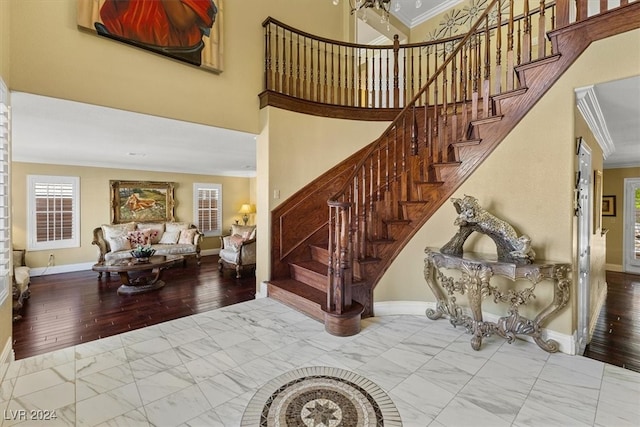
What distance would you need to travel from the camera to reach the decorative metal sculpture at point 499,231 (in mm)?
2324

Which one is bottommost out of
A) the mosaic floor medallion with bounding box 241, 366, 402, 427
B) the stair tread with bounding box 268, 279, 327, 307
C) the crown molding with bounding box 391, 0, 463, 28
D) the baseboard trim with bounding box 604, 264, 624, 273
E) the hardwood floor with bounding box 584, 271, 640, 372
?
the hardwood floor with bounding box 584, 271, 640, 372

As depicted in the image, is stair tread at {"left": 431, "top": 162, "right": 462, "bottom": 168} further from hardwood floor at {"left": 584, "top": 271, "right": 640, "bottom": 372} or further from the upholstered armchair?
the upholstered armchair

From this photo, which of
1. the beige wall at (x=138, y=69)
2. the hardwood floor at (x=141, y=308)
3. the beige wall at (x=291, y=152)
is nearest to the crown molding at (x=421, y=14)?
the beige wall at (x=138, y=69)

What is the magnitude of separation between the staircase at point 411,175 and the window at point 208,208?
5.15 meters

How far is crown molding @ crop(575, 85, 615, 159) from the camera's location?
2318 millimetres

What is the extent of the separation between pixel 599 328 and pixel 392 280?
2.52 metres

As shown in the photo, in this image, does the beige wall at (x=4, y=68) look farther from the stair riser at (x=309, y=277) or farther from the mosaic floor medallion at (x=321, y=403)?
the stair riser at (x=309, y=277)

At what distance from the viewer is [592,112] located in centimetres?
267

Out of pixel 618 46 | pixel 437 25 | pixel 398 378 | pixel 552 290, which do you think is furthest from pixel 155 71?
pixel 437 25

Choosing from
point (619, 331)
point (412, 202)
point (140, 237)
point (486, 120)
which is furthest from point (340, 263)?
point (140, 237)

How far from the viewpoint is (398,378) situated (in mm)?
1990

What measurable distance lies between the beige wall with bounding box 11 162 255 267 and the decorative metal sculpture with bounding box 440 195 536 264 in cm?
726

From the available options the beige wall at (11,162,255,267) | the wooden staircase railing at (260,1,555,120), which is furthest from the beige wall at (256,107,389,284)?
the beige wall at (11,162,255,267)

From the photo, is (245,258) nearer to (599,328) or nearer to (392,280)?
(392,280)
